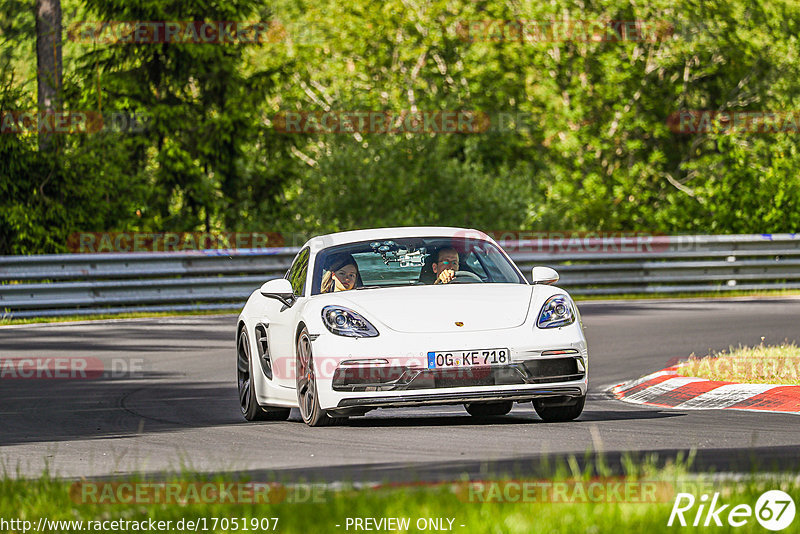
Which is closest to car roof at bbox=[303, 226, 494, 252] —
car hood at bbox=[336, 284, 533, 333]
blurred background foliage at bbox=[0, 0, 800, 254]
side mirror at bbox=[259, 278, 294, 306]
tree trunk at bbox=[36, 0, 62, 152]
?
side mirror at bbox=[259, 278, 294, 306]

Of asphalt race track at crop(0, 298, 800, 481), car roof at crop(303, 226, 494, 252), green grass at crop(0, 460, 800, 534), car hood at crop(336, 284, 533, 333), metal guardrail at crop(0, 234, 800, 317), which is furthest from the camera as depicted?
metal guardrail at crop(0, 234, 800, 317)

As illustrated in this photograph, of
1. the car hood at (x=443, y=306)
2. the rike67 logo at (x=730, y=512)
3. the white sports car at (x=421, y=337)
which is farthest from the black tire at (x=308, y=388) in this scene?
the rike67 logo at (x=730, y=512)

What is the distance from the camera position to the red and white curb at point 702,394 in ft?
33.5

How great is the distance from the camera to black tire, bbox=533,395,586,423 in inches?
369

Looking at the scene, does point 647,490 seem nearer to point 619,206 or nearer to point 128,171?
point 128,171

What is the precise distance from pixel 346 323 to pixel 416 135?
25.0m

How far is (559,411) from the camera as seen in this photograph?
31.2 ft

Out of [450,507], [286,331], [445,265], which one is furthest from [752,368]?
[450,507]

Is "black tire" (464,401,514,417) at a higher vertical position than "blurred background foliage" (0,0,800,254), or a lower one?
lower

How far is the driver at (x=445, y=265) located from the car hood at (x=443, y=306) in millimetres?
472

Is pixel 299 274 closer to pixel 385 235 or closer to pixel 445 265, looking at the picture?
pixel 385 235

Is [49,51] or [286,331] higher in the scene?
[49,51]

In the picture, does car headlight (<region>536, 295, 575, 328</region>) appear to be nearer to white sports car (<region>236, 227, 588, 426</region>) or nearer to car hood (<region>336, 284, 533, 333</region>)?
white sports car (<region>236, 227, 588, 426</region>)

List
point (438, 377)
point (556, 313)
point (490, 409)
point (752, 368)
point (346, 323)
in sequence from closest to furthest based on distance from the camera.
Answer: point (438, 377) → point (346, 323) → point (556, 313) → point (490, 409) → point (752, 368)
